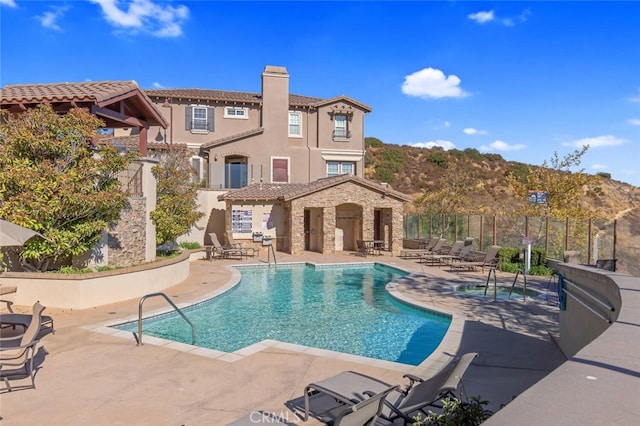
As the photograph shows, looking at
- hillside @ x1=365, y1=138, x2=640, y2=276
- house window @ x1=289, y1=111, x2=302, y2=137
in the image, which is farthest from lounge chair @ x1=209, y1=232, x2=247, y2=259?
hillside @ x1=365, y1=138, x2=640, y2=276

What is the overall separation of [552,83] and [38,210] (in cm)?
2158

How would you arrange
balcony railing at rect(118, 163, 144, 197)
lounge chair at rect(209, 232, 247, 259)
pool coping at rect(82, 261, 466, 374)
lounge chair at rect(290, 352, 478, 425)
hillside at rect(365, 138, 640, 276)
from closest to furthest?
lounge chair at rect(290, 352, 478, 425) < pool coping at rect(82, 261, 466, 374) < balcony railing at rect(118, 163, 144, 197) < lounge chair at rect(209, 232, 247, 259) < hillside at rect(365, 138, 640, 276)

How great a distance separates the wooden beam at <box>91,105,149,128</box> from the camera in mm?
13703

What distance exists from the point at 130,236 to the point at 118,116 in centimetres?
417

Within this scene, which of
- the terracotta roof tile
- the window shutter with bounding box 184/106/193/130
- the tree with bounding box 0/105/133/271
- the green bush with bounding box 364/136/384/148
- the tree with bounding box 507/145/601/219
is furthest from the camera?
the green bush with bounding box 364/136/384/148

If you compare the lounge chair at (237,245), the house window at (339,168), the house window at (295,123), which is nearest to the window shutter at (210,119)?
the house window at (295,123)

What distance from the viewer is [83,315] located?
35.3ft

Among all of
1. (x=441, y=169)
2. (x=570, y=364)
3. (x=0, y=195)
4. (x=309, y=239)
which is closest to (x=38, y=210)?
(x=0, y=195)

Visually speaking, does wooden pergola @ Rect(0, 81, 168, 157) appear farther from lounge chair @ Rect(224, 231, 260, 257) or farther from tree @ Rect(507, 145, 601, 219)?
tree @ Rect(507, 145, 601, 219)

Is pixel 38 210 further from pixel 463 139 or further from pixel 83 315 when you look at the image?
pixel 463 139

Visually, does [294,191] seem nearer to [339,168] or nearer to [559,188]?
[339,168]

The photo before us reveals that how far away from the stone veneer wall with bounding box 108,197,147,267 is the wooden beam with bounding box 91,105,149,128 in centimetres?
282

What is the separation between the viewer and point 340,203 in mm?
25812

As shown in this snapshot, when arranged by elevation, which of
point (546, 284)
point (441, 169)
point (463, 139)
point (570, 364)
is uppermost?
point (463, 139)
